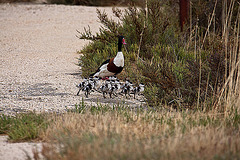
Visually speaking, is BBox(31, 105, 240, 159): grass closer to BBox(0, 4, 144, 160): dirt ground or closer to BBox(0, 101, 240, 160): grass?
BBox(0, 101, 240, 160): grass

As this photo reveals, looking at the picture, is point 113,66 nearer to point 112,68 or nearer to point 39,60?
point 112,68

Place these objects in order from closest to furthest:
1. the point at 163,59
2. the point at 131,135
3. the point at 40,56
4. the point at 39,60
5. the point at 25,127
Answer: the point at 131,135, the point at 25,127, the point at 163,59, the point at 39,60, the point at 40,56

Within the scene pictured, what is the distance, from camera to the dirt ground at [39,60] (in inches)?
227

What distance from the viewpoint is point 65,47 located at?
44.4ft

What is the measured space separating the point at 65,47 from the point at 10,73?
16.0 feet

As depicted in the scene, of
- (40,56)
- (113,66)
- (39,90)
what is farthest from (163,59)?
(40,56)

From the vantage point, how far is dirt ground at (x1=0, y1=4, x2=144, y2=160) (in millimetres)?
5758

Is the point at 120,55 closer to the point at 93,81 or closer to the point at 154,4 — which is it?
the point at 93,81

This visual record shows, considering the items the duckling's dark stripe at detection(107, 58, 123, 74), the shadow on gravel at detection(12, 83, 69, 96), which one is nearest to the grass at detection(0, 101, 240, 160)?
the shadow on gravel at detection(12, 83, 69, 96)

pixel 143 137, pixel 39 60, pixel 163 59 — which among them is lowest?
pixel 143 137

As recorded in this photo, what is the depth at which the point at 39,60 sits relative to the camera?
1081cm

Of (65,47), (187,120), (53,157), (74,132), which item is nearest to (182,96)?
(187,120)

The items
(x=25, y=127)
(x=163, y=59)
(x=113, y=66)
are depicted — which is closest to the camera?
(x=25, y=127)

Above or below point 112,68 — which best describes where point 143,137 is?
below
